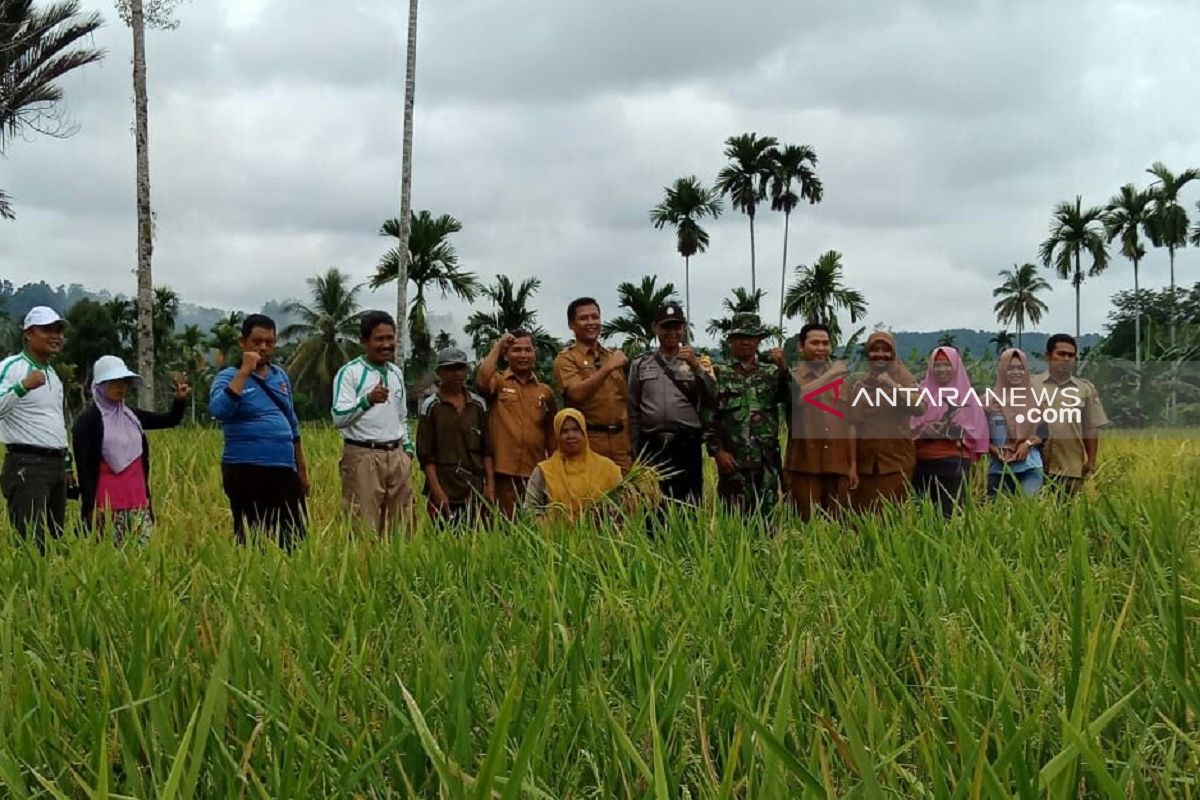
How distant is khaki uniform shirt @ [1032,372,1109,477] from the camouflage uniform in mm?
1439

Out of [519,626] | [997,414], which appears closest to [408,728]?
[519,626]

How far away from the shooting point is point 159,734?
160cm

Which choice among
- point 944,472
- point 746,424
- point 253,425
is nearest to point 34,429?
point 253,425

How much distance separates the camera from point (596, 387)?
4.56 metres

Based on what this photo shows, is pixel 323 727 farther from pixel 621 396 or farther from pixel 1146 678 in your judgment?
pixel 621 396

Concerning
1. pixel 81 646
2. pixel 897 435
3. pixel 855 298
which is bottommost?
pixel 81 646

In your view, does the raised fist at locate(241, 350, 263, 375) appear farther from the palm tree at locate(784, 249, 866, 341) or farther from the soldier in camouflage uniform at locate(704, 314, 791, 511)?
the palm tree at locate(784, 249, 866, 341)

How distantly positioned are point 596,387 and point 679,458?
20.1 inches

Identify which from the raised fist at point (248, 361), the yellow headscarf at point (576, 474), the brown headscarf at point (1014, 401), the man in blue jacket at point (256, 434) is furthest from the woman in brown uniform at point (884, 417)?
the raised fist at point (248, 361)

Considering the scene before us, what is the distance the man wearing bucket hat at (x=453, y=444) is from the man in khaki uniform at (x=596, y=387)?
468 millimetres

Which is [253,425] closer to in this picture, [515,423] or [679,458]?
[515,423]

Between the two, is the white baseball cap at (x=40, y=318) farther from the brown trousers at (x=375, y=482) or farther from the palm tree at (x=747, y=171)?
the palm tree at (x=747, y=171)

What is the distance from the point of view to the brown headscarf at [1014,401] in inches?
201

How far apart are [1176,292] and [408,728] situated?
48043 mm
